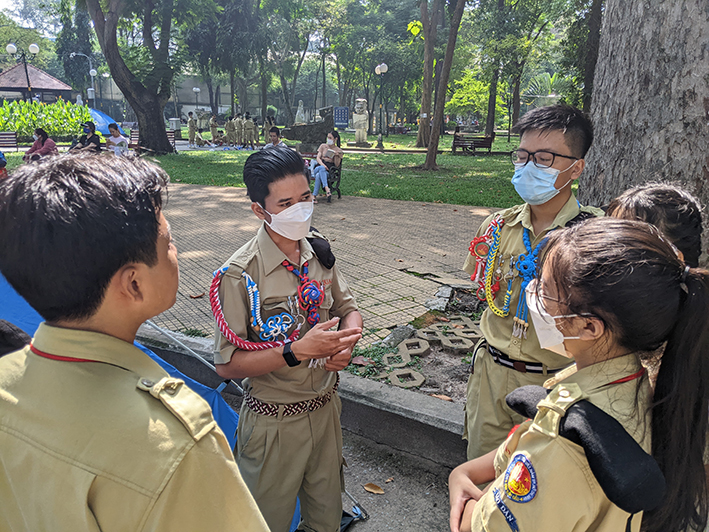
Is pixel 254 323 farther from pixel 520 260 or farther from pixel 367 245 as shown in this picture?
pixel 367 245

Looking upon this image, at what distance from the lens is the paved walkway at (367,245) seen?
471 cm

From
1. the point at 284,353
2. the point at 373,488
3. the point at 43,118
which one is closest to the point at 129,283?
the point at 284,353

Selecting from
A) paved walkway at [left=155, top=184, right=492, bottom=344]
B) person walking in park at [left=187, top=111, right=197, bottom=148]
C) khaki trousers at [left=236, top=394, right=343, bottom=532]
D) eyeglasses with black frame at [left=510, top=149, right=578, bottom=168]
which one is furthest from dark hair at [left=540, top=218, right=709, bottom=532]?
person walking in park at [left=187, top=111, right=197, bottom=148]

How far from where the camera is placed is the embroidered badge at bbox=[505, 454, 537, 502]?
1.08 meters

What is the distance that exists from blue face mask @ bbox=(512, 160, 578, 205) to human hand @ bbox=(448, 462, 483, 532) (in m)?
1.25

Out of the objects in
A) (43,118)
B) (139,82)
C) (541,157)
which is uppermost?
(139,82)

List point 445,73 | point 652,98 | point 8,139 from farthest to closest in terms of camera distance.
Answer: point 8,139 → point 445,73 → point 652,98

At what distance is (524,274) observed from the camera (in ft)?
6.77

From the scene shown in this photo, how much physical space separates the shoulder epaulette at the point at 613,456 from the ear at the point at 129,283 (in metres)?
0.95

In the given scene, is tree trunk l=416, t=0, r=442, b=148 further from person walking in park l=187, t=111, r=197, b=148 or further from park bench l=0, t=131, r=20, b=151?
park bench l=0, t=131, r=20, b=151

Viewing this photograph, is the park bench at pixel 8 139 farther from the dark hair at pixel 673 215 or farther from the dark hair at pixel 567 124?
the dark hair at pixel 673 215

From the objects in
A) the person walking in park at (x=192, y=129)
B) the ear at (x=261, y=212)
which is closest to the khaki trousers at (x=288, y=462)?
the ear at (x=261, y=212)

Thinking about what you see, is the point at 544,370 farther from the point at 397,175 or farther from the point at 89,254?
the point at 397,175

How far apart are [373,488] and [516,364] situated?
3.79 feet
